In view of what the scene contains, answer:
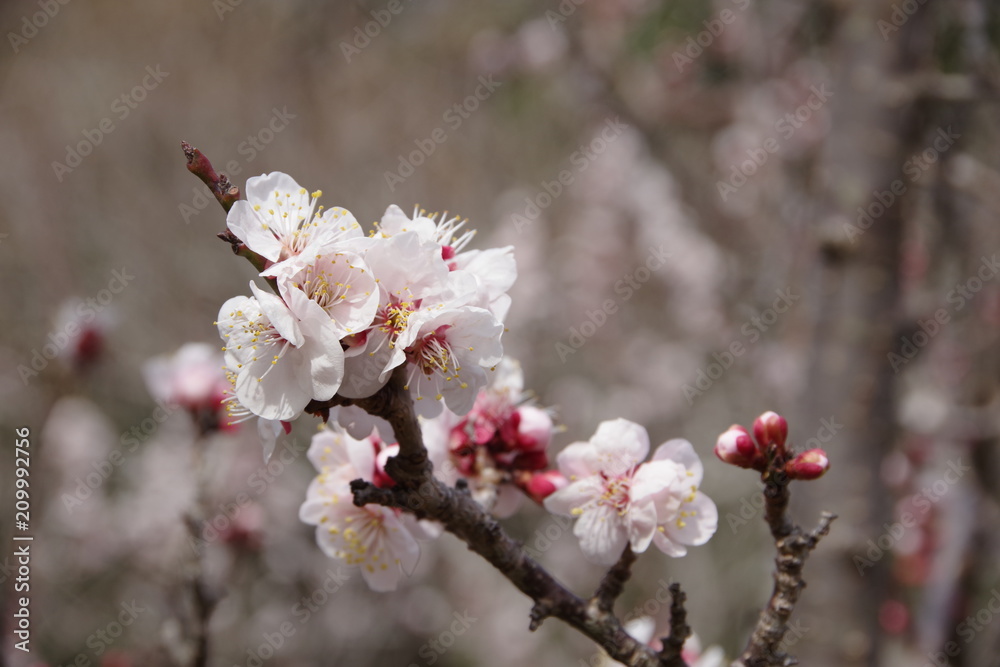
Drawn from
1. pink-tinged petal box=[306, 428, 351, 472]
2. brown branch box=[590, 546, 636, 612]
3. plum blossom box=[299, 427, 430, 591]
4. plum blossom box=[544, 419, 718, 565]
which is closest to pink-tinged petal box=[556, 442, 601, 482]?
plum blossom box=[544, 419, 718, 565]

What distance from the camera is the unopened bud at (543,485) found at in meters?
1.06

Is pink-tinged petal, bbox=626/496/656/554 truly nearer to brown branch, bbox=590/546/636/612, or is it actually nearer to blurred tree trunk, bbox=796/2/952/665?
brown branch, bbox=590/546/636/612

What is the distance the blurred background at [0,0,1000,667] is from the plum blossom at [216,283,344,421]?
758 millimetres

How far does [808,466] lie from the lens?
88 centimetres

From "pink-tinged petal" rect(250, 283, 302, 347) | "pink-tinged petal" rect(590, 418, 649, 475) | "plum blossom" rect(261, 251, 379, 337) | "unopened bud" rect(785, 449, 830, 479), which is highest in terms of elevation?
"unopened bud" rect(785, 449, 830, 479)

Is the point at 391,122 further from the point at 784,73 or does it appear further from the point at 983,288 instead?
the point at 983,288

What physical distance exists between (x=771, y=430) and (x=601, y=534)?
0.89 ft

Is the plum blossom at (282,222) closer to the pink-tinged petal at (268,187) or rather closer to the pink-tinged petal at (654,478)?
the pink-tinged petal at (268,187)

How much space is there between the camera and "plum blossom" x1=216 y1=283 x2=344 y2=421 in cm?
78

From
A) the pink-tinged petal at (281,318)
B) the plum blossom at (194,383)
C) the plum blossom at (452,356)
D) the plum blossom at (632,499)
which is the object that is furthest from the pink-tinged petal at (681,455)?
the plum blossom at (194,383)

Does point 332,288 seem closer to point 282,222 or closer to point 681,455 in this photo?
point 282,222

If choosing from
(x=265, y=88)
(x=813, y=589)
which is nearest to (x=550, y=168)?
(x=265, y=88)

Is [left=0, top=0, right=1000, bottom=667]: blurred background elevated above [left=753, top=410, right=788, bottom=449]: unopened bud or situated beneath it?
elevated above

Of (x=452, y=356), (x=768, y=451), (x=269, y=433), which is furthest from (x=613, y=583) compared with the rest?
(x=269, y=433)
